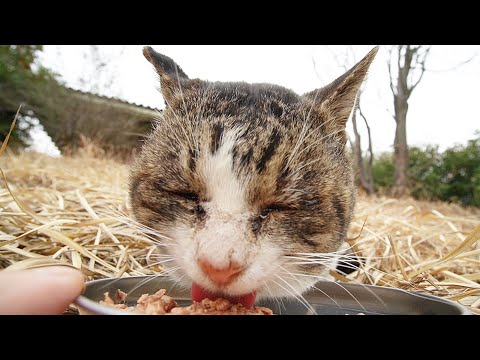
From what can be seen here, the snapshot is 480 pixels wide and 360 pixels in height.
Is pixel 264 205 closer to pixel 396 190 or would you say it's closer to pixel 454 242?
pixel 454 242

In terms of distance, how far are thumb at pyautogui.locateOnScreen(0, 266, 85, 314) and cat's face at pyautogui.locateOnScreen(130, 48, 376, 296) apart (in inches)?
13.5

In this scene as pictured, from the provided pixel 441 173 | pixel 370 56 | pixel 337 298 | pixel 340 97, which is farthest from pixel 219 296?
pixel 441 173

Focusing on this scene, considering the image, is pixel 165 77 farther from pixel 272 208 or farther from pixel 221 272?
pixel 221 272

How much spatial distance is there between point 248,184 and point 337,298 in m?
0.55

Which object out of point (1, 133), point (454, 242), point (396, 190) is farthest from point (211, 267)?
point (396, 190)

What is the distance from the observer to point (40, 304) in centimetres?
85

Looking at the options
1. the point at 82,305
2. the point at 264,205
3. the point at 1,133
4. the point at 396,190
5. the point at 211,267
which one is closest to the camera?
the point at 82,305

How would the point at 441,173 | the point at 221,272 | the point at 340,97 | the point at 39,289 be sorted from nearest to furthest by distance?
the point at 39,289 → the point at 221,272 → the point at 340,97 → the point at 441,173

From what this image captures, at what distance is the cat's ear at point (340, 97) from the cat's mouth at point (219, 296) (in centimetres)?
72

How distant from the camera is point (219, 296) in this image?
3.95 feet

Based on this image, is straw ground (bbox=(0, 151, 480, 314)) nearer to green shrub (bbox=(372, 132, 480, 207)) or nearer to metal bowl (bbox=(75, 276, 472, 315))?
metal bowl (bbox=(75, 276, 472, 315))

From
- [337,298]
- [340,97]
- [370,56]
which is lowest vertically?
[337,298]

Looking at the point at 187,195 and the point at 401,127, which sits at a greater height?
the point at 401,127
